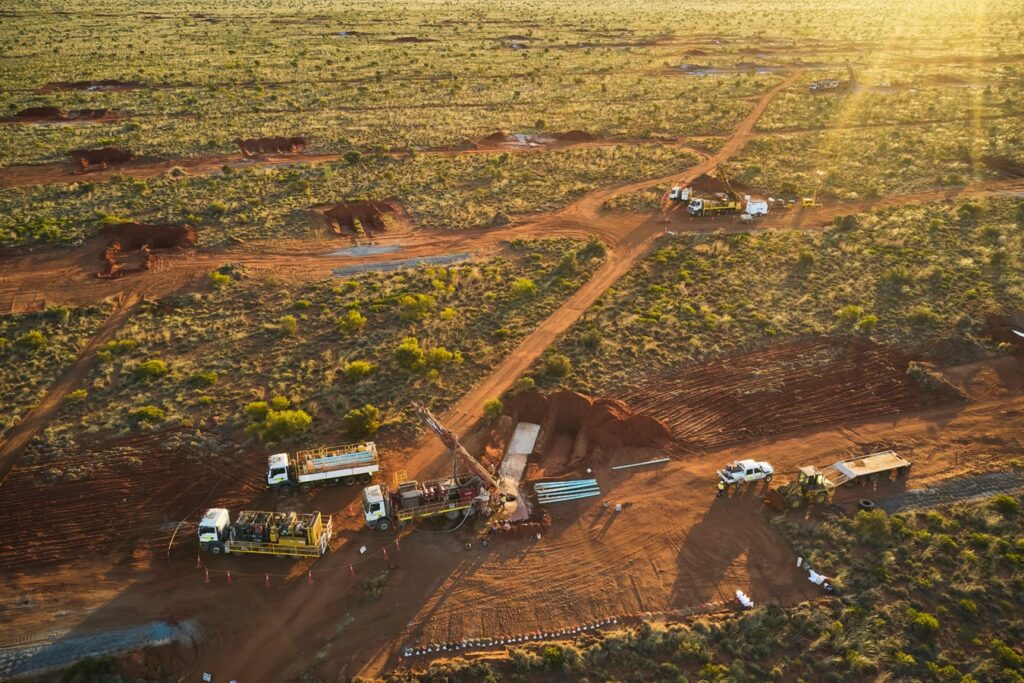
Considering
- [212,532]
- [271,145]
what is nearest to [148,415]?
[212,532]

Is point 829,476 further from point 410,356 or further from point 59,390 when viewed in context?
point 59,390

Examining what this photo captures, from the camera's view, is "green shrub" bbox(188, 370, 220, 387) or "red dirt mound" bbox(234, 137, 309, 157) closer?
"green shrub" bbox(188, 370, 220, 387)

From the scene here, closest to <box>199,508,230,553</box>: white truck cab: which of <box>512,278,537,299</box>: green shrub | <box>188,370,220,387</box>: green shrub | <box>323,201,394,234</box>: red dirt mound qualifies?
<box>188,370,220,387</box>: green shrub

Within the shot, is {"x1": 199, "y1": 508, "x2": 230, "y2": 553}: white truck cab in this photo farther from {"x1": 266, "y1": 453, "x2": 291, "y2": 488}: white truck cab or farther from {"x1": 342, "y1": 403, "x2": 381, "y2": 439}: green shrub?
{"x1": 342, "y1": 403, "x2": 381, "y2": 439}: green shrub

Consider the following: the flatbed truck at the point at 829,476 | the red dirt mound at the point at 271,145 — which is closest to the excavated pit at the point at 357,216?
the red dirt mound at the point at 271,145

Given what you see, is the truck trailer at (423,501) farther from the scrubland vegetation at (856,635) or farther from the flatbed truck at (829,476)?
the flatbed truck at (829,476)

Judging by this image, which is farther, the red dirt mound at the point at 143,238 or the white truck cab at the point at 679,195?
the white truck cab at the point at 679,195
